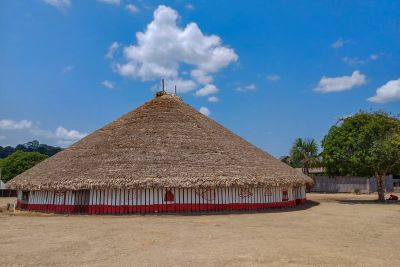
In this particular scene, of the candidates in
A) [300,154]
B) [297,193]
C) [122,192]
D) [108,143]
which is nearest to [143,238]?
[122,192]

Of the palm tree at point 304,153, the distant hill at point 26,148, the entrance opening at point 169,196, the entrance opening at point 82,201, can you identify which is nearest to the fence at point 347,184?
the palm tree at point 304,153

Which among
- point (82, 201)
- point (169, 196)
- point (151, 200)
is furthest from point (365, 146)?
point (82, 201)

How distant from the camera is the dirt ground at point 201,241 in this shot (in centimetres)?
896

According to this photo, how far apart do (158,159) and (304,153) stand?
40284 millimetres

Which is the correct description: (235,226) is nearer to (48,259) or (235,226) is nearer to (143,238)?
(143,238)

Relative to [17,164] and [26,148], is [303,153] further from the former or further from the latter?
[26,148]

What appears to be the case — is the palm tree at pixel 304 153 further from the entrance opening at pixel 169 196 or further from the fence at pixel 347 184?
the entrance opening at pixel 169 196

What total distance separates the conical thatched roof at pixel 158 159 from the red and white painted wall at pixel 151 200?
911 mm

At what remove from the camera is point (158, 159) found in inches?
775

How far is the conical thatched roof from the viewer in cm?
1841

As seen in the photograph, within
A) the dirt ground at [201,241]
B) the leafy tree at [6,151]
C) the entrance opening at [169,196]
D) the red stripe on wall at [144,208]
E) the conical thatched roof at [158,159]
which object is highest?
the leafy tree at [6,151]

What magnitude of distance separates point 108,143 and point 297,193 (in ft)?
41.3

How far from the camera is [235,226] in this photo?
14.5 m

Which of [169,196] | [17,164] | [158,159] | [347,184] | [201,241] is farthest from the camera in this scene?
[17,164]
